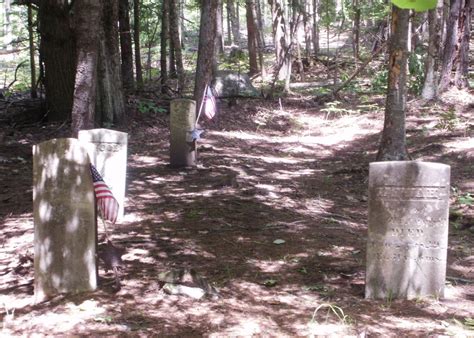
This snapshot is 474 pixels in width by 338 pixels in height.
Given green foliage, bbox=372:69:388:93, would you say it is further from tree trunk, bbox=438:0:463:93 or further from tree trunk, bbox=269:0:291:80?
tree trunk, bbox=438:0:463:93

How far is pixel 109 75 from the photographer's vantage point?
13.1 m

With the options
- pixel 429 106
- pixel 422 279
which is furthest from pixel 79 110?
pixel 429 106

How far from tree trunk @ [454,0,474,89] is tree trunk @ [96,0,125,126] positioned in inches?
391

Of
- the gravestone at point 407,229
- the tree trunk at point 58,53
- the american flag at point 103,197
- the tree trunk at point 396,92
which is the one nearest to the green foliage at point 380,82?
the tree trunk at point 58,53

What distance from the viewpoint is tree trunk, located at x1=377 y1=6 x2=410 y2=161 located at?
28.1ft

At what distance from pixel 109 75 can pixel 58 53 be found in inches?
57.1

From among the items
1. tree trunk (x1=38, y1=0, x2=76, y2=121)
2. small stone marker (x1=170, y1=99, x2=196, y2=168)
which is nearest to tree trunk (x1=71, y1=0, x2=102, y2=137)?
small stone marker (x1=170, y1=99, x2=196, y2=168)

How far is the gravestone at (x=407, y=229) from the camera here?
4488 millimetres

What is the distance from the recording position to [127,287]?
473cm

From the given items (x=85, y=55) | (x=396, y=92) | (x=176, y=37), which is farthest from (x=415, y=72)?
(x=85, y=55)

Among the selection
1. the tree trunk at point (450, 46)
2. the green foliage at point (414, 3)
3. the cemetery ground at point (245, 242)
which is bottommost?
the cemetery ground at point (245, 242)

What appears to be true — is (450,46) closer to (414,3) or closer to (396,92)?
(396,92)

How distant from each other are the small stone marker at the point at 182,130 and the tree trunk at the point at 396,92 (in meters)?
3.64

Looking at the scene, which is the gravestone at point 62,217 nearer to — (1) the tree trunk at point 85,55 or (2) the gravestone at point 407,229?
(2) the gravestone at point 407,229
